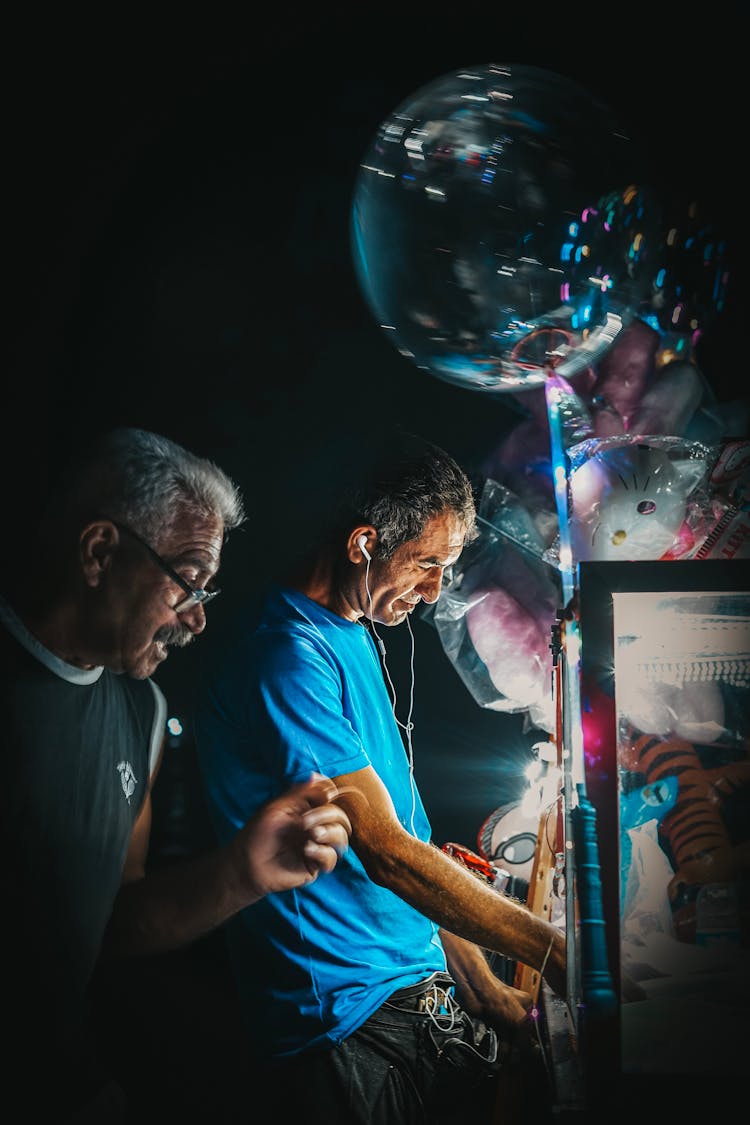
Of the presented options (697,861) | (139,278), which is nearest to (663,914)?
(697,861)

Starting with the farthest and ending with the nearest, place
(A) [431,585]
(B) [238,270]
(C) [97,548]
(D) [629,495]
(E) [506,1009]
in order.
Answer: (B) [238,270] < (A) [431,585] < (E) [506,1009] < (C) [97,548] < (D) [629,495]

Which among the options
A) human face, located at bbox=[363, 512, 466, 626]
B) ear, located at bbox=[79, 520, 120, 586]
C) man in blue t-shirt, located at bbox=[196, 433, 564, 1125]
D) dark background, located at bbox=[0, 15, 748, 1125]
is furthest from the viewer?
dark background, located at bbox=[0, 15, 748, 1125]

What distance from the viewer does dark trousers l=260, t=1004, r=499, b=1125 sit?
4.39 feet

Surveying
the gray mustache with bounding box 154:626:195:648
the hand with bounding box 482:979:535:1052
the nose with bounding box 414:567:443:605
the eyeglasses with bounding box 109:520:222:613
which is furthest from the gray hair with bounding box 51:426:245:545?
the hand with bounding box 482:979:535:1052

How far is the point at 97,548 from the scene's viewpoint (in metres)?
1.45

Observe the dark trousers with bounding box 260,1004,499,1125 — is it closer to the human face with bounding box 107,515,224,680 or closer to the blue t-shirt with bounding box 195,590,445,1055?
the blue t-shirt with bounding box 195,590,445,1055

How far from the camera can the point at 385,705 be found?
5.65 feet

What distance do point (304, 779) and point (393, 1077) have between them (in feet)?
1.93

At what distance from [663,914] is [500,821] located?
0.78 meters

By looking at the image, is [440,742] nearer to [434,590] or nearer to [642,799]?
[434,590]

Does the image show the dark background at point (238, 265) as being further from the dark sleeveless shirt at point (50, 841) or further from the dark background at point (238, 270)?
the dark sleeveless shirt at point (50, 841)

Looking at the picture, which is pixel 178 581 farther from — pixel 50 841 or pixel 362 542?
pixel 50 841

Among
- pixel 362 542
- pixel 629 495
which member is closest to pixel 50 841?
pixel 362 542

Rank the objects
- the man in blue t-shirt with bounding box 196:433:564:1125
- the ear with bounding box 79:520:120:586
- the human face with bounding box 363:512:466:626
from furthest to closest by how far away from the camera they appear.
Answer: the human face with bounding box 363:512:466:626 < the ear with bounding box 79:520:120:586 < the man in blue t-shirt with bounding box 196:433:564:1125
